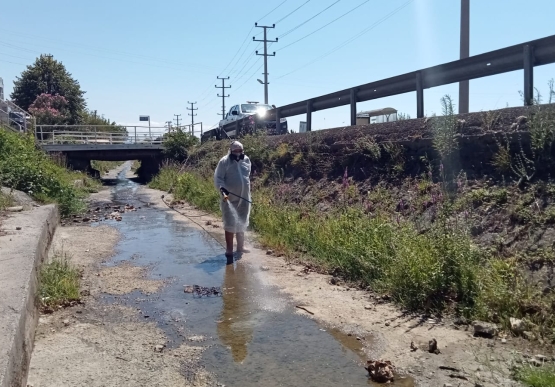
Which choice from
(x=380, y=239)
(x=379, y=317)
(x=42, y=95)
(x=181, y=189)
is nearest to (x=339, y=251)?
(x=380, y=239)

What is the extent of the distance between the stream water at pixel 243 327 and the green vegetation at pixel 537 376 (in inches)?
31.0

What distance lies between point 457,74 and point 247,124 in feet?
40.8

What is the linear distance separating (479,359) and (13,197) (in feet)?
32.5

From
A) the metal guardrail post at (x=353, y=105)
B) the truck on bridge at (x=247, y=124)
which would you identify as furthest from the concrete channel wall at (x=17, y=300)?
the truck on bridge at (x=247, y=124)

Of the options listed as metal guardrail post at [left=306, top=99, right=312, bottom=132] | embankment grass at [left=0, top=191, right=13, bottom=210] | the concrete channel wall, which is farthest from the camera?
metal guardrail post at [left=306, top=99, right=312, bottom=132]

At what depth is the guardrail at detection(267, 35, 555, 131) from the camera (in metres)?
7.79

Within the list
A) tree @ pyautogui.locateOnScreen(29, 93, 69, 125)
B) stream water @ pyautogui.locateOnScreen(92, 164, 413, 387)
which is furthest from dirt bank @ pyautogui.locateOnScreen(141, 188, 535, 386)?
tree @ pyautogui.locateOnScreen(29, 93, 69, 125)

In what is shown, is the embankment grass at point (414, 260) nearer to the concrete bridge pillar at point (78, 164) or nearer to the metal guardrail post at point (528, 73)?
the metal guardrail post at point (528, 73)

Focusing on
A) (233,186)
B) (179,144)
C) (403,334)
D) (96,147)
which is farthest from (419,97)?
(96,147)

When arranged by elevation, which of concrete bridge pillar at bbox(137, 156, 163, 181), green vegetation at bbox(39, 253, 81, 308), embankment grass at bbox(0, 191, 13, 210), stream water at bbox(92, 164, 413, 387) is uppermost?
concrete bridge pillar at bbox(137, 156, 163, 181)

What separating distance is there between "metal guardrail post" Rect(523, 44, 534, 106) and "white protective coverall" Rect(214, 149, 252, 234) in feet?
13.8

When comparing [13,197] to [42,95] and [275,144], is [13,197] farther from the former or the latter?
[42,95]

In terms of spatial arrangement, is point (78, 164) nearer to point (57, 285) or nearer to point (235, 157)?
point (235, 157)

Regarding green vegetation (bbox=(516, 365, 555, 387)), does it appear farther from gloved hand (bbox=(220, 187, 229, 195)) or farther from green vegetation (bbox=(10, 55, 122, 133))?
green vegetation (bbox=(10, 55, 122, 133))
